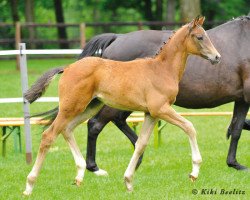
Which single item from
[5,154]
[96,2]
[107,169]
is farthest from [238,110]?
[96,2]

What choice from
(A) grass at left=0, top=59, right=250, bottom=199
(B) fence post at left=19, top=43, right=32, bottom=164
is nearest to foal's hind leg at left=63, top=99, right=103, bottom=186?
(A) grass at left=0, top=59, right=250, bottom=199

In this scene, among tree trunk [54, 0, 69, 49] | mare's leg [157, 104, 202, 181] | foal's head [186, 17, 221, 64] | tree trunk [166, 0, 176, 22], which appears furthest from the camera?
tree trunk [54, 0, 69, 49]

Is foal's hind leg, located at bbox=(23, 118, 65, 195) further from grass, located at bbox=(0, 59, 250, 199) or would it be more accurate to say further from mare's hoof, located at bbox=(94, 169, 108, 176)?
mare's hoof, located at bbox=(94, 169, 108, 176)

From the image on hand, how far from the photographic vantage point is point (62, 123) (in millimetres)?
6945

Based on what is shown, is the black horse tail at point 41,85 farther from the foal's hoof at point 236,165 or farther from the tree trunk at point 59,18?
the tree trunk at point 59,18

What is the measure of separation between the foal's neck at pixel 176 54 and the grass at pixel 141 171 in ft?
3.88

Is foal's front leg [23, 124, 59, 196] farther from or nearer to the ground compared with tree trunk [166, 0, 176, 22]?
farther from the ground

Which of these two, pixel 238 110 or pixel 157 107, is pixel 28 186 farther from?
pixel 238 110

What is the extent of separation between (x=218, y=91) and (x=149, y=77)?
1.74 metres

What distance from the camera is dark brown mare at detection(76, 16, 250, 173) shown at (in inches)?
332

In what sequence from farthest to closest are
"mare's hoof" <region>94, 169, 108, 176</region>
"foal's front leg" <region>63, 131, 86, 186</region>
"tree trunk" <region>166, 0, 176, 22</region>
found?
1. "tree trunk" <region>166, 0, 176, 22</region>
2. "mare's hoof" <region>94, 169, 108, 176</region>
3. "foal's front leg" <region>63, 131, 86, 186</region>

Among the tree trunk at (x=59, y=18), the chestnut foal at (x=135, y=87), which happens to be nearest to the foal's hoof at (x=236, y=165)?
the chestnut foal at (x=135, y=87)

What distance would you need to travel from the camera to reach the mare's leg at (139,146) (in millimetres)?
6977

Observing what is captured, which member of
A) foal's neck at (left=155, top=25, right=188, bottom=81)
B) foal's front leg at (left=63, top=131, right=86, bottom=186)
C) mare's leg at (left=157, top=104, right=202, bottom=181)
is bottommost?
foal's front leg at (left=63, top=131, right=86, bottom=186)
